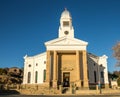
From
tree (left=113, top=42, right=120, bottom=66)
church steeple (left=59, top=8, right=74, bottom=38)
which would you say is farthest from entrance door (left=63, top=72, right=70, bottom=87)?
tree (left=113, top=42, right=120, bottom=66)

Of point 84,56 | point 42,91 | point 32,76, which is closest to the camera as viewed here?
point 42,91

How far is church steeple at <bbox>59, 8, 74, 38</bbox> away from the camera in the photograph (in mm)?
53472

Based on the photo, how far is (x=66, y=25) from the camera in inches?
2160

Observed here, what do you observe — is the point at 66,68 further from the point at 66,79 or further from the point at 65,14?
the point at 65,14

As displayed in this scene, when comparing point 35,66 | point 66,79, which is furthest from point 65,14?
point 66,79

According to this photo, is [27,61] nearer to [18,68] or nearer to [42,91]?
[42,91]

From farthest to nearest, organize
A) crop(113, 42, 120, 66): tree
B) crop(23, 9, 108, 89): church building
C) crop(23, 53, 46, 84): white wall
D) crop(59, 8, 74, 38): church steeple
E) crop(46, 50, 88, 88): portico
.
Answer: crop(59, 8, 74, 38): church steeple, crop(23, 53, 46, 84): white wall, crop(23, 9, 108, 89): church building, crop(46, 50, 88, 88): portico, crop(113, 42, 120, 66): tree

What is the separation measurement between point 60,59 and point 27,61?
10.9 metres

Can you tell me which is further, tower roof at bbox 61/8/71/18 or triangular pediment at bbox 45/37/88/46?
tower roof at bbox 61/8/71/18

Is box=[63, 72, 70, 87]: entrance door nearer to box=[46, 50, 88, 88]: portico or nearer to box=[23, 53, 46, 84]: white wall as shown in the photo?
box=[46, 50, 88, 88]: portico

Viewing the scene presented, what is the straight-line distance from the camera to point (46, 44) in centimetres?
4462

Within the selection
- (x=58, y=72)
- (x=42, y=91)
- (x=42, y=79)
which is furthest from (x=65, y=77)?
(x=42, y=91)

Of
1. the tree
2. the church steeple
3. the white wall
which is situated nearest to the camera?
the tree

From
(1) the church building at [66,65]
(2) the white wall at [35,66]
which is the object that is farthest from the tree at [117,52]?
(2) the white wall at [35,66]
